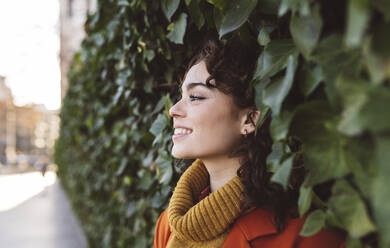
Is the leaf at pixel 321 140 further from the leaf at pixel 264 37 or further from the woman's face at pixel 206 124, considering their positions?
the woman's face at pixel 206 124

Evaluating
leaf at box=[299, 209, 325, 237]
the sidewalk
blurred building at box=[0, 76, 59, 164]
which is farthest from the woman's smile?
blurred building at box=[0, 76, 59, 164]

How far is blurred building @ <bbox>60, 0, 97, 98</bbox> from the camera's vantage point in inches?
544

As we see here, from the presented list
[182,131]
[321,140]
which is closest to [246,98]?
[182,131]

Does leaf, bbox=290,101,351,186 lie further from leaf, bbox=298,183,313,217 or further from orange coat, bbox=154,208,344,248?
orange coat, bbox=154,208,344,248

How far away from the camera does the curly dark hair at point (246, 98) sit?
1.30 meters

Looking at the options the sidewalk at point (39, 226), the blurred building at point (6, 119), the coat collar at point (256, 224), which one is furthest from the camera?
the blurred building at point (6, 119)

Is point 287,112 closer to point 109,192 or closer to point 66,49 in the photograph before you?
point 109,192

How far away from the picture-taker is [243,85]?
4.58 feet

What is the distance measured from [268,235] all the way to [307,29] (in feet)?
2.59

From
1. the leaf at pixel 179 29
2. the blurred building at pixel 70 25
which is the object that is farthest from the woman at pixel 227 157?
the blurred building at pixel 70 25

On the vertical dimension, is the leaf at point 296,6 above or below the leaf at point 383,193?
above

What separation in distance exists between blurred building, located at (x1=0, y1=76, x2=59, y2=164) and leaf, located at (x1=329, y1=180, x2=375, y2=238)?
3041 centimetres

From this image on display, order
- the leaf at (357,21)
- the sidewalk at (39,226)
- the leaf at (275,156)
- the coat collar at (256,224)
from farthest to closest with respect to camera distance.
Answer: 1. the sidewalk at (39,226)
2. the coat collar at (256,224)
3. the leaf at (275,156)
4. the leaf at (357,21)

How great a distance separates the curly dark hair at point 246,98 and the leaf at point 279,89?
0.53 meters
